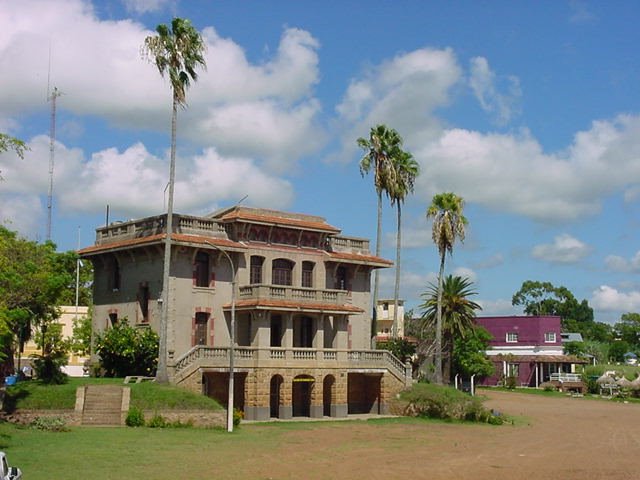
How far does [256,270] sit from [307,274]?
154 inches

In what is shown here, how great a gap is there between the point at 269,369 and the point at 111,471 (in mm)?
21357

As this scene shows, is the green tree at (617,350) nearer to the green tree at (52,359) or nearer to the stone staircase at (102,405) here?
the green tree at (52,359)

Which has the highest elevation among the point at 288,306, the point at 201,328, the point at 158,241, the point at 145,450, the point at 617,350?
the point at 158,241

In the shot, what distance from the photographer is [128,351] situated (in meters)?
47.0

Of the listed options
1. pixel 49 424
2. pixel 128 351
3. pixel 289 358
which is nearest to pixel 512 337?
pixel 289 358

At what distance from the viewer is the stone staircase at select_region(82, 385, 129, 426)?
1587 inches

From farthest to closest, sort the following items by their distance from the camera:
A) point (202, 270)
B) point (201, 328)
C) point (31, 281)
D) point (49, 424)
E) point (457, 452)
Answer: point (202, 270), point (201, 328), point (31, 281), point (49, 424), point (457, 452)

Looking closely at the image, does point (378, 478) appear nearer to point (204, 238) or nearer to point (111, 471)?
point (111, 471)

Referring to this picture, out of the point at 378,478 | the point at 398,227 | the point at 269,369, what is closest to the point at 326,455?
the point at 378,478

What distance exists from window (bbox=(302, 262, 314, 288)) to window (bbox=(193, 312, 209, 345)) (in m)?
7.18

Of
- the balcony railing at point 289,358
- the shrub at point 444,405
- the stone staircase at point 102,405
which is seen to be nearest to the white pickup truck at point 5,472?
Result: the stone staircase at point 102,405

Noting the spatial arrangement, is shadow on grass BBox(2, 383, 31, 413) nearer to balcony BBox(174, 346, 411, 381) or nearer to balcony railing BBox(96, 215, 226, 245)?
balcony BBox(174, 346, 411, 381)

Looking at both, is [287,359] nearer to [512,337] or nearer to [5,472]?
[5,472]

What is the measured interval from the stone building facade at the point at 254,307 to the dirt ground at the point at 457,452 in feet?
15.3
